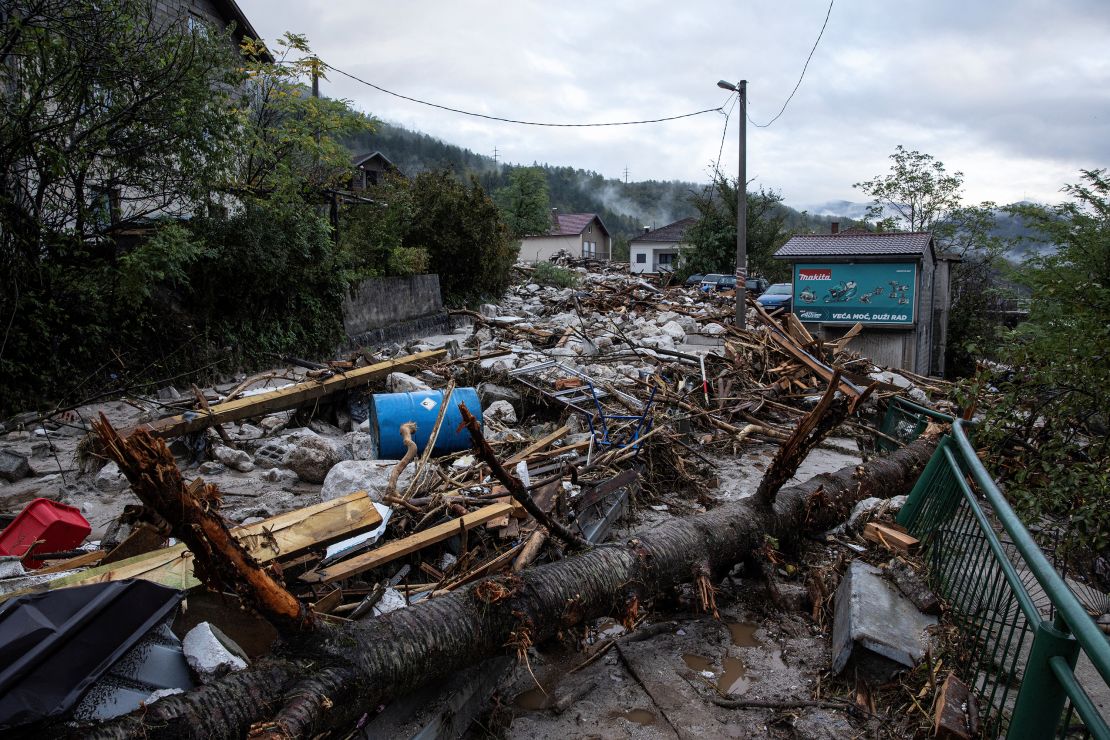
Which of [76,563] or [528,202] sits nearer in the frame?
[76,563]

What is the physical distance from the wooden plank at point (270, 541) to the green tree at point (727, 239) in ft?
112

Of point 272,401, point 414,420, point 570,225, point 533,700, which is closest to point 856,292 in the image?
point 414,420

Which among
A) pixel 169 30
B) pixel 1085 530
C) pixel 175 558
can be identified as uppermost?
pixel 169 30

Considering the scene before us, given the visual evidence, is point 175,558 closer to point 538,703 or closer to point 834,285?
point 538,703

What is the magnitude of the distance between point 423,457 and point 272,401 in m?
3.02

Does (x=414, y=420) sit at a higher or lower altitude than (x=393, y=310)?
lower

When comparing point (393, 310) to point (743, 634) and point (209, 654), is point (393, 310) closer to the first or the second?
point (743, 634)

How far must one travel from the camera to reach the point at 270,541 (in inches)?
144

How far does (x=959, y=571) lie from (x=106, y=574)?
444 cm

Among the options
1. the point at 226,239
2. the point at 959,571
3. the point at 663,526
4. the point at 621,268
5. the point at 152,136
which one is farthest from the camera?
the point at 621,268

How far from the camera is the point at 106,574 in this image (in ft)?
10.9

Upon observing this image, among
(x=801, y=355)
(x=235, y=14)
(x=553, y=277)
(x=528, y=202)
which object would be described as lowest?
(x=801, y=355)

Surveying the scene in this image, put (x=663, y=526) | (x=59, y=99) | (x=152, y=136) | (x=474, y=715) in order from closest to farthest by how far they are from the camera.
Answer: (x=474, y=715) < (x=663, y=526) < (x=59, y=99) < (x=152, y=136)

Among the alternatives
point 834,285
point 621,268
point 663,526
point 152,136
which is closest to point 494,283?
point 834,285
